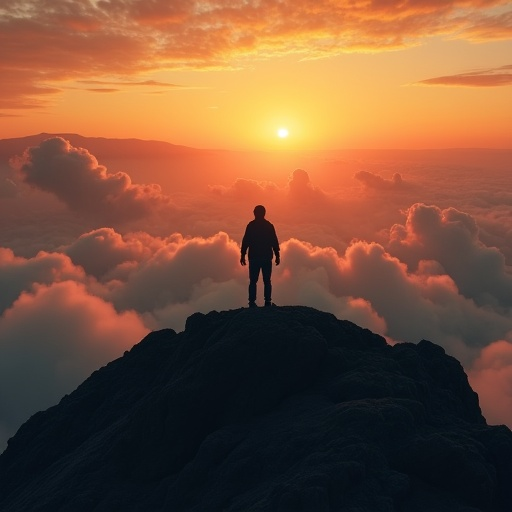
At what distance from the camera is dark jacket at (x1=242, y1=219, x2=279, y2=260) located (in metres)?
16.0

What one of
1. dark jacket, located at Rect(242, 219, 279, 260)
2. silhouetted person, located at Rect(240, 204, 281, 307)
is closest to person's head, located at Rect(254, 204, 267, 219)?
silhouetted person, located at Rect(240, 204, 281, 307)

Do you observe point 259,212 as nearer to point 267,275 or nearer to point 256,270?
point 256,270

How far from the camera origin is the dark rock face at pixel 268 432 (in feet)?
31.6

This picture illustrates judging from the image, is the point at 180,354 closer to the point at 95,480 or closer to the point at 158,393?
the point at 158,393

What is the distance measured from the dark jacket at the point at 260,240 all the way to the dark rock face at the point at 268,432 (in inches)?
71.5

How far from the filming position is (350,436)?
10.0 meters

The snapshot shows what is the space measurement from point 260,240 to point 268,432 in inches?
240

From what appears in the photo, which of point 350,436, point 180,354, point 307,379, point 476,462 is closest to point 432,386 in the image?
point 307,379

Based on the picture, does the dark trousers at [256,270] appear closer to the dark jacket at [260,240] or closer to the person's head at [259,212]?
the dark jacket at [260,240]

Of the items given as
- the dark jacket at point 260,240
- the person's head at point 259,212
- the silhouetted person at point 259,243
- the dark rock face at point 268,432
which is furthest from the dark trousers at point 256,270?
the person's head at point 259,212

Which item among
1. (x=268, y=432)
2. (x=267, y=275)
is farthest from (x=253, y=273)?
(x=268, y=432)

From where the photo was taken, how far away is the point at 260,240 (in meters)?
16.0

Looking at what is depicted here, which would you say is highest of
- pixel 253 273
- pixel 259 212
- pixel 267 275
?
pixel 259 212

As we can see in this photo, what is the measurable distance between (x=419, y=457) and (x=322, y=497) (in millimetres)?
2365
